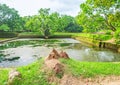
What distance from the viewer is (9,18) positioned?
211ft

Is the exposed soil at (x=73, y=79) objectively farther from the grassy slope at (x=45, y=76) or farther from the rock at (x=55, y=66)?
the grassy slope at (x=45, y=76)

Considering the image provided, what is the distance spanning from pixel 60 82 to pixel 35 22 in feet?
162

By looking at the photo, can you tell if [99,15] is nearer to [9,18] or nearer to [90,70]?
[90,70]

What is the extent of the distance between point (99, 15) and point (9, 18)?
1923 inches

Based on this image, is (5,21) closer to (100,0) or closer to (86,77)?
(100,0)

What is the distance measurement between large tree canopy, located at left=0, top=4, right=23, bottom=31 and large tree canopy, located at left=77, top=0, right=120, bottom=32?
4610 centimetres

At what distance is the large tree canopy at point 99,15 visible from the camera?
1823cm

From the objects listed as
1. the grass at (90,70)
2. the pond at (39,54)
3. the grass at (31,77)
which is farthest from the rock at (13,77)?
the pond at (39,54)

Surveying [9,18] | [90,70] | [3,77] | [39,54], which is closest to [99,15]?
[39,54]

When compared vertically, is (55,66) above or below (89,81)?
above

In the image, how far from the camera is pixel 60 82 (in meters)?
7.54

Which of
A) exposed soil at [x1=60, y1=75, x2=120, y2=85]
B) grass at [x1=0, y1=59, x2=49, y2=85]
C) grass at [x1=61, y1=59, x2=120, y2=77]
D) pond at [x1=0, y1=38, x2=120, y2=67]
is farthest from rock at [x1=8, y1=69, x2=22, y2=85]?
pond at [x1=0, y1=38, x2=120, y2=67]

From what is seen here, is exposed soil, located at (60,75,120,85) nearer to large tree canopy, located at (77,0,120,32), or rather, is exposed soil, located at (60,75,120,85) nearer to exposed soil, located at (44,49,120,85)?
exposed soil, located at (44,49,120,85)

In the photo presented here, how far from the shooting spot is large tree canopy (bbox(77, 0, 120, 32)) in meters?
18.2
